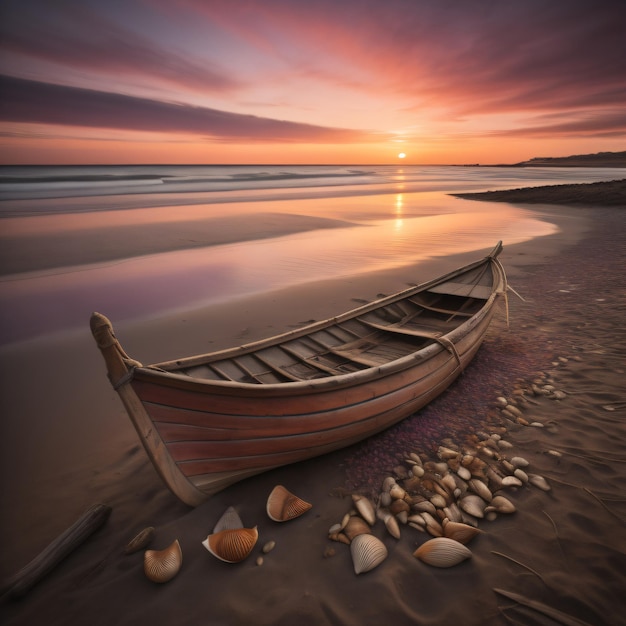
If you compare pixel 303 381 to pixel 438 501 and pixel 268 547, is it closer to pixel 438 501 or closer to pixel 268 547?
pixel 268 547

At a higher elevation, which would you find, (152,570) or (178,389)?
(178,389)

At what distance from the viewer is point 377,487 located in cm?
351

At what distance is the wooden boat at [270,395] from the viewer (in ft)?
9.14

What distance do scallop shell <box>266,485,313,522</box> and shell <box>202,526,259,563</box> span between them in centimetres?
31

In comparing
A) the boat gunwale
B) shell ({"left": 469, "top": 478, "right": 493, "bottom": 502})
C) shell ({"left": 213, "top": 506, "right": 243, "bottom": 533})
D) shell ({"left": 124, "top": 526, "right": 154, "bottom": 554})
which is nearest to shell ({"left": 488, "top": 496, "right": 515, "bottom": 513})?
shell ({"left": 469, "top": 478, "right": 493, "bottom": 502})

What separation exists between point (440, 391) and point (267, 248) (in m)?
11.0

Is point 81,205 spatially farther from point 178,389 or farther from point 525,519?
point 525,519

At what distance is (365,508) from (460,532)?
0.80 m

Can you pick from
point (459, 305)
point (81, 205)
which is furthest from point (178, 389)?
point (81, 205)

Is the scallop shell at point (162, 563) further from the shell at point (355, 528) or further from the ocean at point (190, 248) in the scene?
the ocean at point (190, 248)

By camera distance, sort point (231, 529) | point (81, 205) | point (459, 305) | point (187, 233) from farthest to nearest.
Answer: point (81, 205) < point (187, 233) < point (459, 305) < point (231, 529)

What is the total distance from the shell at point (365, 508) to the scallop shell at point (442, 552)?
0.44 metres

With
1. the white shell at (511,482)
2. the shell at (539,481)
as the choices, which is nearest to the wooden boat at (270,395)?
the white shell at (511,482)

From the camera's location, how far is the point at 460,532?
2.93 m
